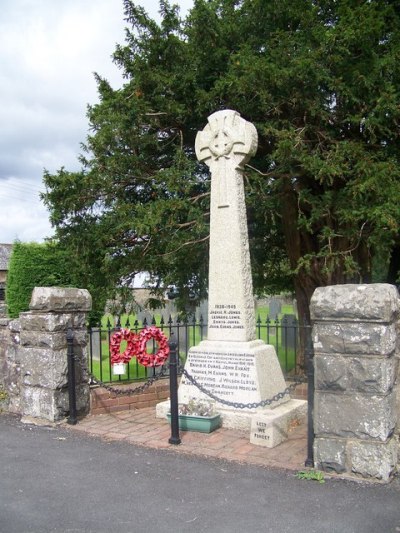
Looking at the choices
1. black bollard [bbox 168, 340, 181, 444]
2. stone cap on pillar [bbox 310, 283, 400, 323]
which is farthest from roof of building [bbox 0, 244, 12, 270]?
stone cap on pillar [bbox 310, 283, 400, 323]

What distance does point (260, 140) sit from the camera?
31.0 ft

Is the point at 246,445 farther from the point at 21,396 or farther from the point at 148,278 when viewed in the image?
the point at 148,278

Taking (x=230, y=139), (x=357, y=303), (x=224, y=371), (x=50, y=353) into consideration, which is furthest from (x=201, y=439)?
(x=230, y=139)

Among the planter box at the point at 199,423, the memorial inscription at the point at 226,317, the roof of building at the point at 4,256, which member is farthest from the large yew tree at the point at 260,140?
the roof of building at the point at 4,256

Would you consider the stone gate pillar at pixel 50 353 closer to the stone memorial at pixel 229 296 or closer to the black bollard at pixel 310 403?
the stone memorial at pixel 229 296

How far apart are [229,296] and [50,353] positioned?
2.31 metres

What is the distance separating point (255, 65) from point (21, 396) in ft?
18.8

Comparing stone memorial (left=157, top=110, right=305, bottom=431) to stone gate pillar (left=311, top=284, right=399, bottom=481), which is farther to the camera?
stone memorial (left=157, top=110, right=305, bottom=431)

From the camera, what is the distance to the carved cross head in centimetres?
637

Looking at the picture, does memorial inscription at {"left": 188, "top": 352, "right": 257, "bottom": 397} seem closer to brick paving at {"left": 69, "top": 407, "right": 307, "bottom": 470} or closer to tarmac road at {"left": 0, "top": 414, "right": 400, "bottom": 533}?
brick paving at {"left": 69, "top": 407, "right": 307, "bottom": 470}

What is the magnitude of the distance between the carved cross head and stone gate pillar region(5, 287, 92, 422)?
2.54m

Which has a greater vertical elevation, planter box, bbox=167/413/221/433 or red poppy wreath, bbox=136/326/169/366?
red poppy wreath, bbox=136/326/169/366

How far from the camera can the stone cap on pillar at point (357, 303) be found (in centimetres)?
416

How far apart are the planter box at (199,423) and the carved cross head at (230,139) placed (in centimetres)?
306
